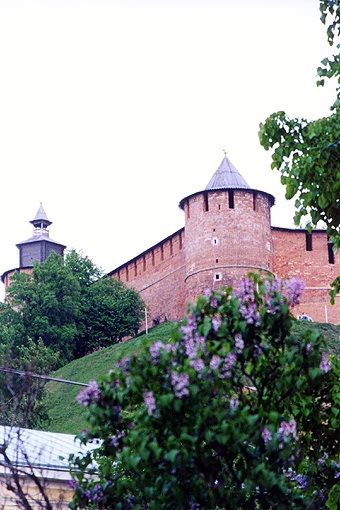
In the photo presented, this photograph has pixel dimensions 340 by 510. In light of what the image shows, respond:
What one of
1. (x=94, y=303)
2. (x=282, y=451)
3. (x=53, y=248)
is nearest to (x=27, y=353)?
(x=94, y=303)

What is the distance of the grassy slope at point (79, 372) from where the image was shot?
105ft

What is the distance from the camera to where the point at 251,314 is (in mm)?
6824

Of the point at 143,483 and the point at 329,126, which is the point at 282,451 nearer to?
the point at 143,483

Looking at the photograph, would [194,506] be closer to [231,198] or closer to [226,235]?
[226,235]

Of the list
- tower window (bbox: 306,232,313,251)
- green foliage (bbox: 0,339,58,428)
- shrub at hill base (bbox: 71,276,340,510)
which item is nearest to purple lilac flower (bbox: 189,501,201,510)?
shrub at hill base (bbox: 71,276,340,510)

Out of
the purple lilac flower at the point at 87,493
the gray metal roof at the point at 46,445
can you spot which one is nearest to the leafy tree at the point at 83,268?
the gray metal roof at the point at 46,445

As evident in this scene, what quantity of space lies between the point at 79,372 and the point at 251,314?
32512 mm

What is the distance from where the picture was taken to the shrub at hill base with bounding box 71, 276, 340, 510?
6.50 metres

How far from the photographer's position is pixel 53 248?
180 ft

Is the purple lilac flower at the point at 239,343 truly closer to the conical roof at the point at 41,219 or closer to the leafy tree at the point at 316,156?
the leafy tree at the point at 316,156

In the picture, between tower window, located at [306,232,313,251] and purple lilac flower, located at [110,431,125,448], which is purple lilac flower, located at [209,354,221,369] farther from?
tower window, located at [306,232,313,251]

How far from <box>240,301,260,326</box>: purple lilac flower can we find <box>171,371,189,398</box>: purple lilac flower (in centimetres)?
62

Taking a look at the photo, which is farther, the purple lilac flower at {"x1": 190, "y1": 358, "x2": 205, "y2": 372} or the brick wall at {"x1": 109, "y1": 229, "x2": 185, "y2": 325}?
the brick wall at {"x1": 109, "y1": 229, "x2": 185, "y2": 325}

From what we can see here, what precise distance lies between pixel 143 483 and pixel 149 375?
0.88 meters
